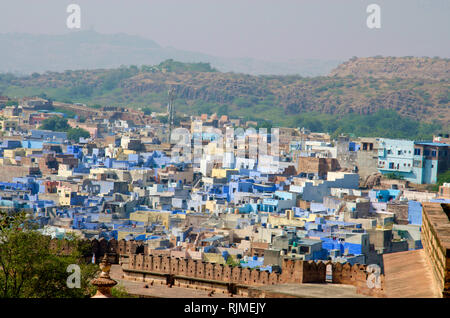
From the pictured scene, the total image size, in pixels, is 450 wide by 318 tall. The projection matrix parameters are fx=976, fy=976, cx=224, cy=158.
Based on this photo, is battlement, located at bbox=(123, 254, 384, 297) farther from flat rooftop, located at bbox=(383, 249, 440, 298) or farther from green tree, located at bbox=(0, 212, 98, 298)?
flat rooftop, located at bbox=(383, 249, 440, 298)

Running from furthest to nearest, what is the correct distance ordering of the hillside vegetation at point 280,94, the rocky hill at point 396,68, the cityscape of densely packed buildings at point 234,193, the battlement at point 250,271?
1. the rocky hill at point 396,68
2. the hillside vegetation at point 280,94
3. the cityscape of densely packed buildings at point 234,193
4. the battlement at point 250,271

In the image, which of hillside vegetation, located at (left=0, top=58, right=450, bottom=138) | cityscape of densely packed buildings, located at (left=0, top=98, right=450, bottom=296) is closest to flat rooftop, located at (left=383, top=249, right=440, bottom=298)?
cityscape of densely packed buildings, located at (left=0, top=98, right=450, bottom=296)

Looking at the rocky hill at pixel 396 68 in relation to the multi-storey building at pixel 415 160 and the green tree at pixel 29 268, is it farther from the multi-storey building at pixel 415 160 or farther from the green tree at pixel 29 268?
the green tree at pixel 29 268

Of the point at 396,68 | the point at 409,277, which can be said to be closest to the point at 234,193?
the point at 409,277

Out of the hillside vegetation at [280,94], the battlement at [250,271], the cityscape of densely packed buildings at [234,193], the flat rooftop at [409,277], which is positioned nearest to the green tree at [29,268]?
the flat rooftop at [409,277]

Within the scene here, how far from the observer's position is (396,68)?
121875 mm

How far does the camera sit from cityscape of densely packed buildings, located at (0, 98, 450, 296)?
23.3 meters

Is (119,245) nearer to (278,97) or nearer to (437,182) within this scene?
(437,182)

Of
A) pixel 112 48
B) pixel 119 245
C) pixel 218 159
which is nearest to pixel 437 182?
pixel 218 159

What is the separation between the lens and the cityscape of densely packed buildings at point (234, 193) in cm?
2327

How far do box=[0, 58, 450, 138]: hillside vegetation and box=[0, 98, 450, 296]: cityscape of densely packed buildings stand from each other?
103ft

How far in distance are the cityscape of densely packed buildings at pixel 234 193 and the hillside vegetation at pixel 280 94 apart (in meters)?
31.3

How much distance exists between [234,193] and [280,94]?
238 feet

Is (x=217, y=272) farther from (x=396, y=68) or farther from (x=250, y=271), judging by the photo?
(x=396, y=68)
